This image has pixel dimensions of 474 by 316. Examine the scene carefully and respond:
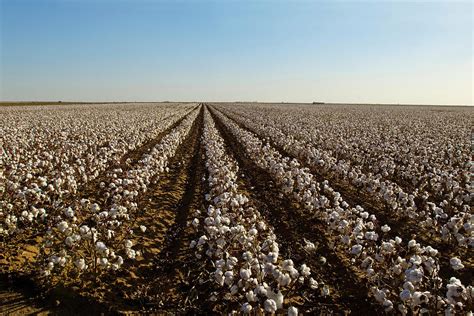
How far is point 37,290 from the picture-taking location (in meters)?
5.52

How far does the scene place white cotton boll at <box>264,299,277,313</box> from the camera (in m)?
4.27

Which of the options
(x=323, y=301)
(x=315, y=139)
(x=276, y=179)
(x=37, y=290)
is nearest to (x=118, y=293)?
(x=37, y=290)

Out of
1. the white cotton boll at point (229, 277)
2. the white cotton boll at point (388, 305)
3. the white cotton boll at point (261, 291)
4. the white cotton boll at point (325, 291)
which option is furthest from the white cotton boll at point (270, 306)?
the white cotton boll at point (388, 305)

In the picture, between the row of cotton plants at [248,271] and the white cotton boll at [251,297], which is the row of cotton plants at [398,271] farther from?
the white cotton boll at [251,297]

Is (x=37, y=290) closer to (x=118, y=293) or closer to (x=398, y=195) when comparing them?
(x=118, y=293)

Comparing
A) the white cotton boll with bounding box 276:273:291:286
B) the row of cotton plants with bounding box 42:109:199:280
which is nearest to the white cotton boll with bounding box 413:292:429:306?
the white cotton boll with bounding box 276:273:291:286

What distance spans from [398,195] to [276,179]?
442cm

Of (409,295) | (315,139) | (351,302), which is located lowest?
(351,302)

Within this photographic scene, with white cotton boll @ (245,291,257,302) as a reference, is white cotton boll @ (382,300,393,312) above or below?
below

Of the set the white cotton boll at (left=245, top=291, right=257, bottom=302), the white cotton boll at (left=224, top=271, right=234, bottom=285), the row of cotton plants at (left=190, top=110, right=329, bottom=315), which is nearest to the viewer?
the white cotton boll at (left=245, top=291, right=257, bottom=302)

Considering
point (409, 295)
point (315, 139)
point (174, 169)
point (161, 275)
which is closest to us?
point (409, 295)

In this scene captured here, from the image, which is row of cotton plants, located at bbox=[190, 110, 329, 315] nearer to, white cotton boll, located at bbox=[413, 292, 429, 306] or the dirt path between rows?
the dirt path between rows

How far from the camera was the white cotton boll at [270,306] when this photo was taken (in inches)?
168

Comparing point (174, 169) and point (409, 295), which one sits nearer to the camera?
point (409, 295)
